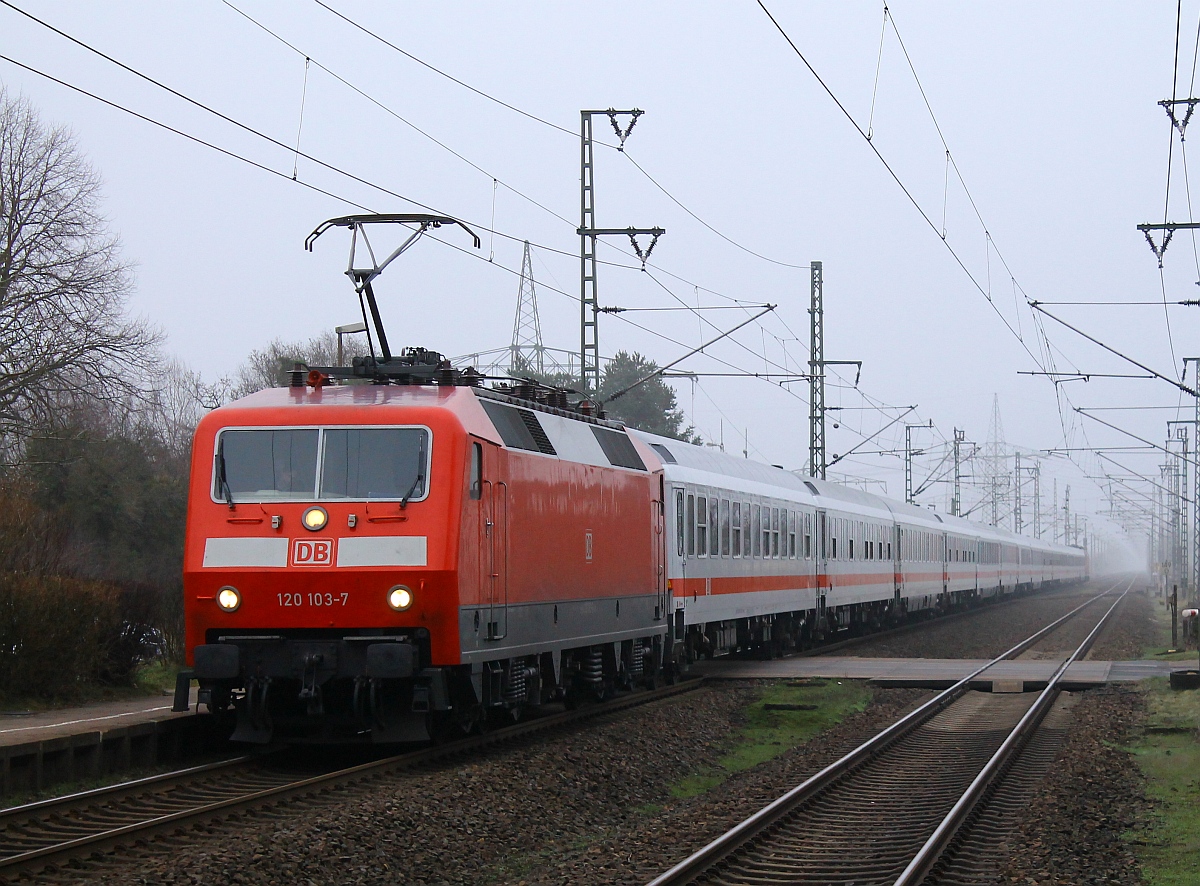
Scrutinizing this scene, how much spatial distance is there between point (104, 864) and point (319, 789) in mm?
2778

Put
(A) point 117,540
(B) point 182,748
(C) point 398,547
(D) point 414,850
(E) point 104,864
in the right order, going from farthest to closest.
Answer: (A) point 117,540
(B) point 182,748
(C) point 398,547
(D) point 414,850
(E) point 104,864

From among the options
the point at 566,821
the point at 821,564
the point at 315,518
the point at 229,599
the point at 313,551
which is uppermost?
the point at 821,564

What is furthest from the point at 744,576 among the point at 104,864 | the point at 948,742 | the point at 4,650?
the point at 104,864

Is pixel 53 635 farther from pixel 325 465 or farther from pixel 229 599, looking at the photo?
pixel 325 465

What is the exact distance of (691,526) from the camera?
905 inches

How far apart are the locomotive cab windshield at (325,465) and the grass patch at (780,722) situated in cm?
413

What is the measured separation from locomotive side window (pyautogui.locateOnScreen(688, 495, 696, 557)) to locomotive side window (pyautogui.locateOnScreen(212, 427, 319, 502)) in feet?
33.9

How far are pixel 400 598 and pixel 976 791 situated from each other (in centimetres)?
527

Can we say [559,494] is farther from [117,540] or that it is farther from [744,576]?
[117,540]

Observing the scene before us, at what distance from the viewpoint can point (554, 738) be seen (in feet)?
51.3

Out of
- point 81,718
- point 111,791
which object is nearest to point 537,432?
point 81,718

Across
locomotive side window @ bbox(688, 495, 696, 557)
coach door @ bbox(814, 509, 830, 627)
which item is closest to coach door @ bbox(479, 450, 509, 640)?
locomotive side window @ bbox(688, 495, 696, 557)

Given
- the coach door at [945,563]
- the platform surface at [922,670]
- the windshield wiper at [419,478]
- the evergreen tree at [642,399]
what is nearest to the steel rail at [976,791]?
the platform surface at [922,670]

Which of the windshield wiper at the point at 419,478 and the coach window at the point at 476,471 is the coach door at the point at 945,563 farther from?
the windshield wiper at the point at 419,478
